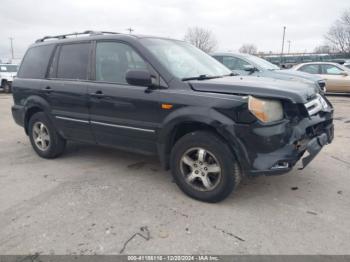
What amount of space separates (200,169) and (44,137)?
9.55 ft

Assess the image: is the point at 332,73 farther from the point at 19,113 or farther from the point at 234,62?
the point at 19,113

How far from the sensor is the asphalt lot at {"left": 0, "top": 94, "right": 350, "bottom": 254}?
109 inches

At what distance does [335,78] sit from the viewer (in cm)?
1294

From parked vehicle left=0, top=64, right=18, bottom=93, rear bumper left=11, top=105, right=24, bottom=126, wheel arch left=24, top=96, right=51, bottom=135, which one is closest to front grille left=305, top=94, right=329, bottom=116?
wheel arch left=24, top=96, right=51, bottom=135

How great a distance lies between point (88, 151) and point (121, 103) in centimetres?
201

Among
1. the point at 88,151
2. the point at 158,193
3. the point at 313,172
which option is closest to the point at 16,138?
the point at 88,151

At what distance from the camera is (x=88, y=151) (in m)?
5.64

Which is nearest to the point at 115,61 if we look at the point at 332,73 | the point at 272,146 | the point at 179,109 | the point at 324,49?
the point at 179,109

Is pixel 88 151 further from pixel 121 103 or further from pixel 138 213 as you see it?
pixel 138 213

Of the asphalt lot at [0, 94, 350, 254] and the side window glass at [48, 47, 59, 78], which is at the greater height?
the side window glass at [48, 47, 59, 78]

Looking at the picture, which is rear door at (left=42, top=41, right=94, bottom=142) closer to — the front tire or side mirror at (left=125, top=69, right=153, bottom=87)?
side mirror at (left=125, top=69, right=153, bottom=87)

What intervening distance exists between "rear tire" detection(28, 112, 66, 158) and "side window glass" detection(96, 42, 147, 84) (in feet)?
4.40

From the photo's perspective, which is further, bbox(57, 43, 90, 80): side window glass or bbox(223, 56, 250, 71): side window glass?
bbox(223, 56, 250, 71): side window glass

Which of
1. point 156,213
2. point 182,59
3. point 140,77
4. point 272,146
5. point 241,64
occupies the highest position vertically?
point 182,59
